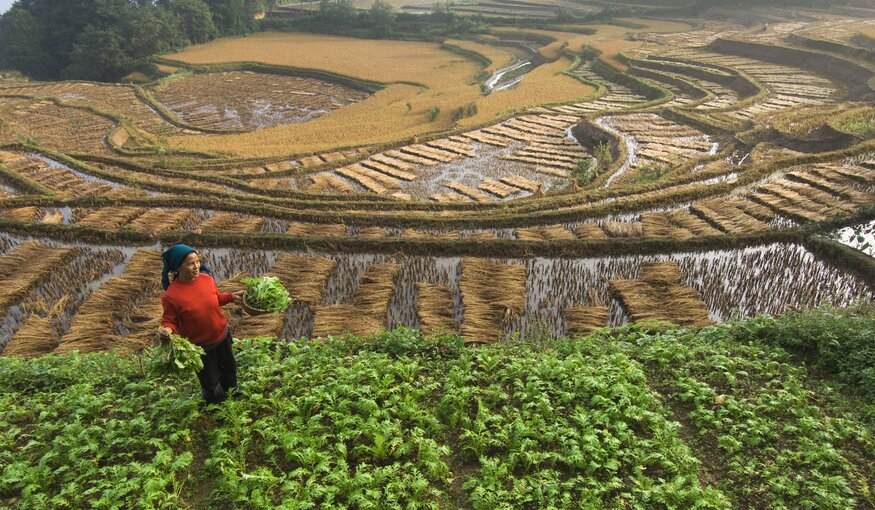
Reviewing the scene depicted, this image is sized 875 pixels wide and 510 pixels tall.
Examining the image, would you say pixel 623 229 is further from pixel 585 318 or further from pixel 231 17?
pixel 231 17

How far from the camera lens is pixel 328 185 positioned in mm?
14523

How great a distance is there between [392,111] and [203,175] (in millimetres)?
12898

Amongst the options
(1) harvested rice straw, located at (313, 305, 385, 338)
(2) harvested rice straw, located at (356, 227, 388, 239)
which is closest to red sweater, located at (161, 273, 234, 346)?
(1) harvested rice straw, located at (313, 305, 385, 338)

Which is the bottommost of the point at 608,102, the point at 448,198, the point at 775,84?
the point at 448,198

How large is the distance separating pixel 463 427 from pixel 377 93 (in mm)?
28976

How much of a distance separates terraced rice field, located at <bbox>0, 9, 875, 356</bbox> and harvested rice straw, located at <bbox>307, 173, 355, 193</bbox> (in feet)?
0.24

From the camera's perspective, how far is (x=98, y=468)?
430 cm

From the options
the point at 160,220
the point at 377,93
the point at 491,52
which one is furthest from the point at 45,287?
the point at 491,52

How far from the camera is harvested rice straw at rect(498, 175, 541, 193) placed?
13867 mm

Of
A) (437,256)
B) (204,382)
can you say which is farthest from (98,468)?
(437,256)

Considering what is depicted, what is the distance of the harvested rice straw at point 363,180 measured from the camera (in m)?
14.1

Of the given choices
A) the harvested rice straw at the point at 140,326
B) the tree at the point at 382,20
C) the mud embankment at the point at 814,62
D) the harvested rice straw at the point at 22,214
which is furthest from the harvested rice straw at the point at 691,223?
the tree at the point at 382,20

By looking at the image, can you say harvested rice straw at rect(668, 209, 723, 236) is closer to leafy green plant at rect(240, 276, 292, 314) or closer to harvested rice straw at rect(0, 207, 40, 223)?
leafy green plant at rect(240, 276, 292, 314)

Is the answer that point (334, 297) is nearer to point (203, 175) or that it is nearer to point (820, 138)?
point (203, 175)
